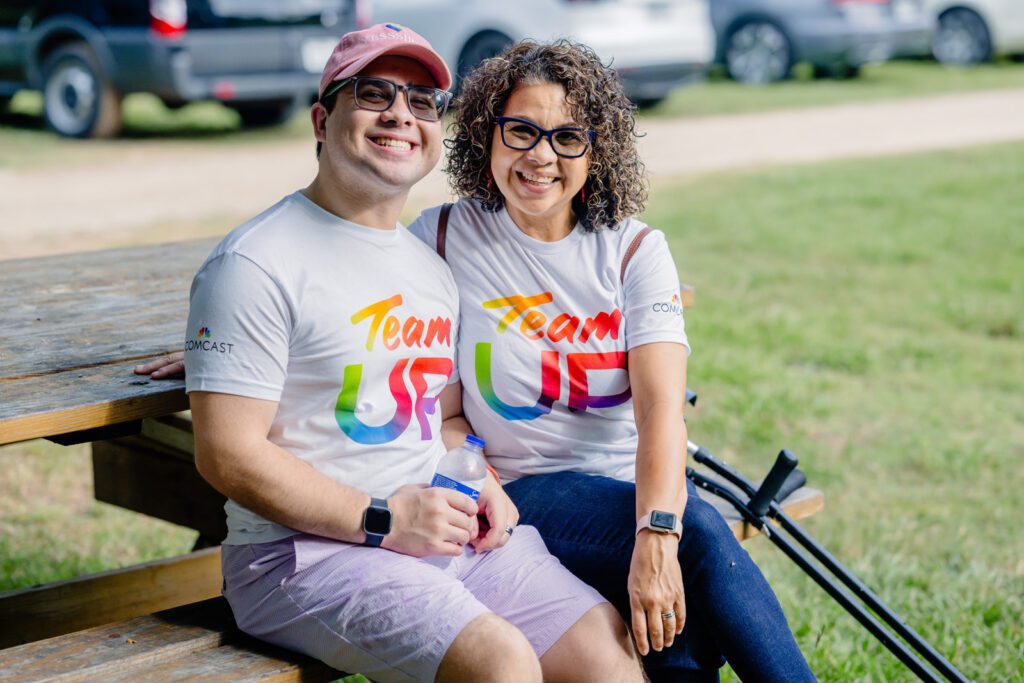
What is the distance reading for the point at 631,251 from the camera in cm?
286

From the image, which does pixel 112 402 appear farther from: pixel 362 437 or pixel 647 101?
pixel 647 101

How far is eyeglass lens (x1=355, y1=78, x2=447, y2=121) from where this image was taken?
100 inches

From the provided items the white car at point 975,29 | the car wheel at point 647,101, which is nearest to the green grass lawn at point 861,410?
the car wheel at point 647,101

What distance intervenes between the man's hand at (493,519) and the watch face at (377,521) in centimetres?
24

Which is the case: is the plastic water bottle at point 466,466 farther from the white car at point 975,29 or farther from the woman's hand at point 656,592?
the white car at point 975,29

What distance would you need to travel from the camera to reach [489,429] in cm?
283

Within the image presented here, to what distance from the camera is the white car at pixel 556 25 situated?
39.0ft

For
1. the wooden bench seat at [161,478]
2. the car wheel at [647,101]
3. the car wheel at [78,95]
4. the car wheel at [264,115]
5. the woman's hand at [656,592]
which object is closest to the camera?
the woman's hand at [656,592]

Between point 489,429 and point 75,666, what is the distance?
3.09ft

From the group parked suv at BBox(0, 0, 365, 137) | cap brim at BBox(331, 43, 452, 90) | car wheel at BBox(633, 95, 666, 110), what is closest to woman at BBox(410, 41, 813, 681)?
cap brim at BBox(331, 43, 452, 90)

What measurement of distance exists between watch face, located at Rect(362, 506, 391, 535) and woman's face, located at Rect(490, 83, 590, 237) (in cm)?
75

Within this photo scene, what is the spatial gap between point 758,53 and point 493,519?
1452 centimetres

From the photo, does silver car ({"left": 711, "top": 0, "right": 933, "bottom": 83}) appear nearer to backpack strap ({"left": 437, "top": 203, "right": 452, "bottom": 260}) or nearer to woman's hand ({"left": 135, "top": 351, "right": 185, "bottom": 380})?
backpack strap ({"left": 437, "top": 203, "right": 452, "bottom": 260})

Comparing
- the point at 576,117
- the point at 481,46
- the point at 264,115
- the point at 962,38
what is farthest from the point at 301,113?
the point at 576,117
